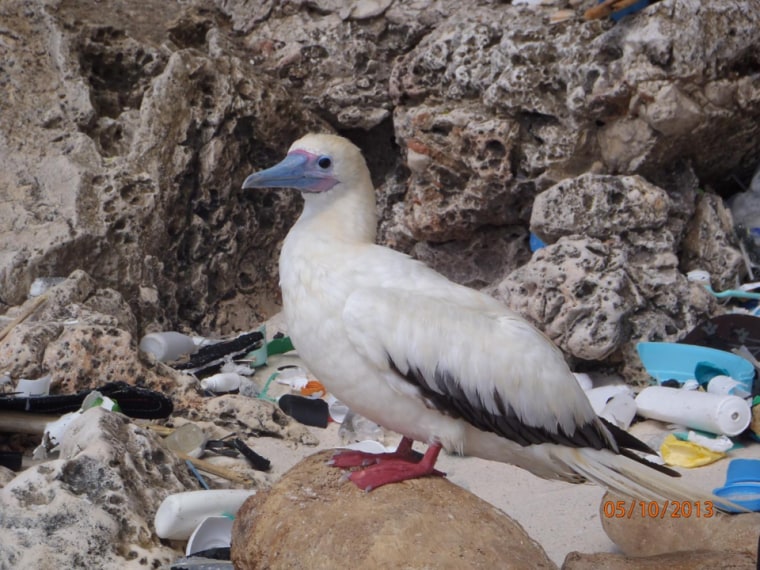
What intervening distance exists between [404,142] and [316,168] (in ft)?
12.1

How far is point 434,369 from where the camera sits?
281 centimetres

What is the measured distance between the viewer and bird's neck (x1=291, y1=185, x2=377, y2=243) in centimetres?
309

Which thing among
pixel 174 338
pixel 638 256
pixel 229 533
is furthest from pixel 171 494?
pixel 638 256

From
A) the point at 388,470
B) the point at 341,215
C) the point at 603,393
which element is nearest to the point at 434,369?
the point at 388,470

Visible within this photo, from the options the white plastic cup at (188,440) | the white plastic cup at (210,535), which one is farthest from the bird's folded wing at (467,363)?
the white plastic cup at (188,440)

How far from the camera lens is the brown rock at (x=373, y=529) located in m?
2.56

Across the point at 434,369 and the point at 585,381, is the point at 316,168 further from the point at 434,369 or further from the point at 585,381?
the point at 585,381

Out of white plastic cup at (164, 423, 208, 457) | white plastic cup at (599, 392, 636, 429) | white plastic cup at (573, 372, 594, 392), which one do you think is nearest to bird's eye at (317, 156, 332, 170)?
white plastic cup at (164, 423, 208, 457)

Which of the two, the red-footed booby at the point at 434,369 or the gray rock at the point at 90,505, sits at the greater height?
the red-footed booby at the point at 434,369

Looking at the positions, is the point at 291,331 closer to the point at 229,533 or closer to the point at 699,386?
the point at 229,533

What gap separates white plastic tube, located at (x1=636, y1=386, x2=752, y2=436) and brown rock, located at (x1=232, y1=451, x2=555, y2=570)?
2200mm

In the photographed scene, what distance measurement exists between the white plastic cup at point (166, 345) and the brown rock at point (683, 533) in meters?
3.18

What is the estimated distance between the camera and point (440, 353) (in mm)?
2820
